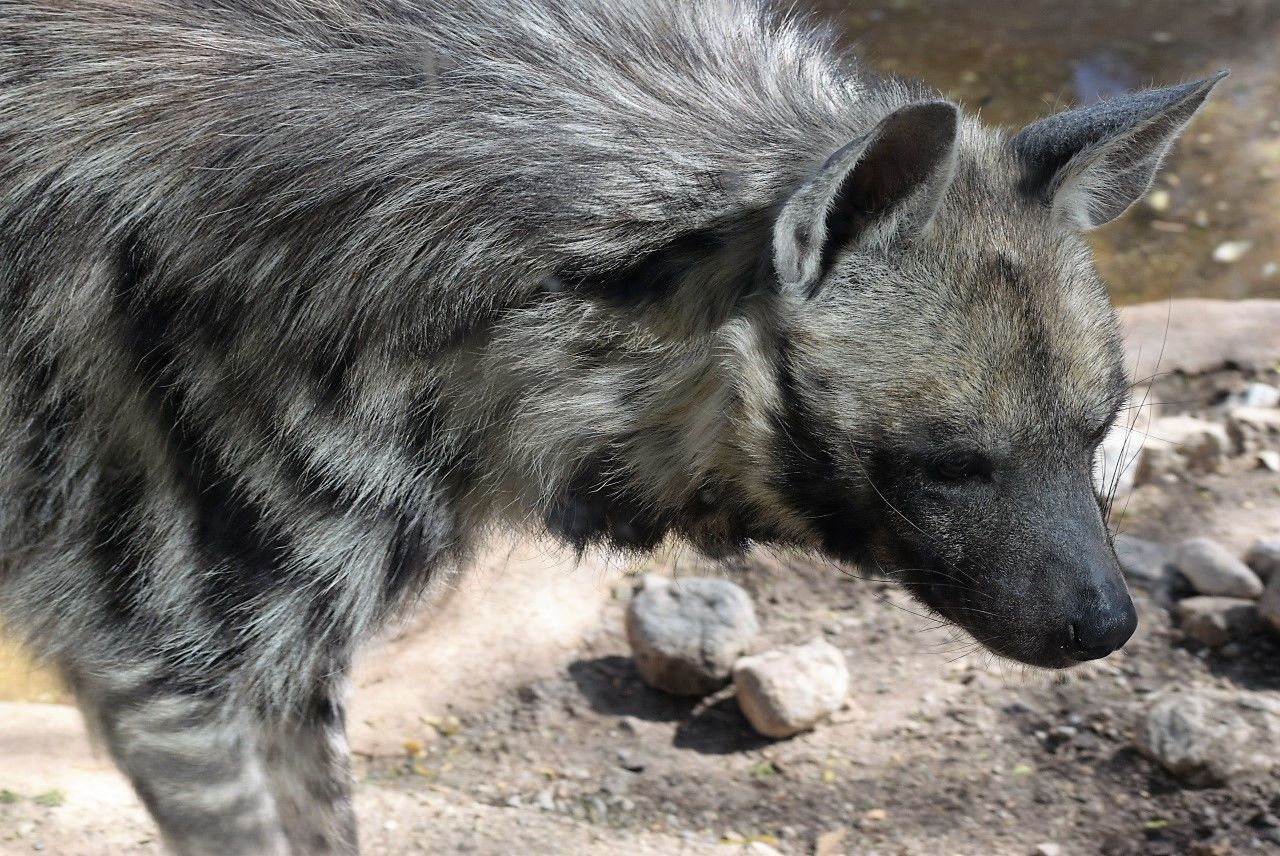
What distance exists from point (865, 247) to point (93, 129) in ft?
Result: 4.58

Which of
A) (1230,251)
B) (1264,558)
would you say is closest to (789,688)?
(1264,558)

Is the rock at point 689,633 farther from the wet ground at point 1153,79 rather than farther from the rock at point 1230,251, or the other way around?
the rock at point 1230,251

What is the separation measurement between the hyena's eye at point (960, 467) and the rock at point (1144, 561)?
75.6 inches

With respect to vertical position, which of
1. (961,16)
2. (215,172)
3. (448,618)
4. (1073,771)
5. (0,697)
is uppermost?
(215,172)

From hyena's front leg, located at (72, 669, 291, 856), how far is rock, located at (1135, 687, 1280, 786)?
2140 millimetres

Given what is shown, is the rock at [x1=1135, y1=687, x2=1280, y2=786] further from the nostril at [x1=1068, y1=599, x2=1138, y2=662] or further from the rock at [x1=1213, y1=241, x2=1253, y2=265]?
the rock at [x1=1213, y1=241, x2=1253, y2=265]

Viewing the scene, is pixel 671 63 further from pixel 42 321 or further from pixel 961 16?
pixel 961 16

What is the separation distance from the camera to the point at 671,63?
2650 millimetres

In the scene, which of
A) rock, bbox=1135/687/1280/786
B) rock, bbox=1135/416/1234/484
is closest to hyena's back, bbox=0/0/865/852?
rock, bbox=1135/687/1280/786

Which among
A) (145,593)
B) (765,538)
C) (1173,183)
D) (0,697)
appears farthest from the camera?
(1173,183)

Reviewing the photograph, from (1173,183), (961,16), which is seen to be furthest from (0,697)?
(961,16)

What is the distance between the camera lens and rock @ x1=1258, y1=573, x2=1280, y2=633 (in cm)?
391

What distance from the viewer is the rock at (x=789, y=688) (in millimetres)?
3822

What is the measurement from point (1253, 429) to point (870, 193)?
A: 3.08m
